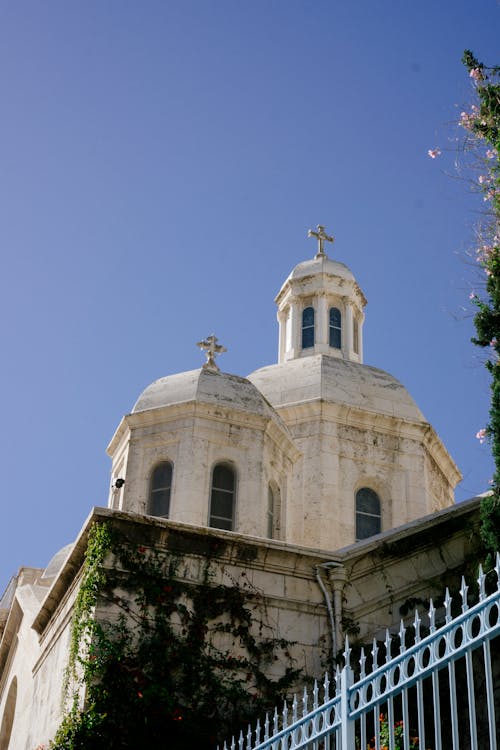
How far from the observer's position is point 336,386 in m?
21.9

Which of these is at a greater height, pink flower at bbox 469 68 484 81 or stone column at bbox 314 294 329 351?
stone column at bbox 314 294 329 351

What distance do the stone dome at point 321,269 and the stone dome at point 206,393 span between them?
704 centimetres

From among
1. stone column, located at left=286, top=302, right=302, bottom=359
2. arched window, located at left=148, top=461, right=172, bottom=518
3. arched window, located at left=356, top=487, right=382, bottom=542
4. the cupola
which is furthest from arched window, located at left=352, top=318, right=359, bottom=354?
arched window, located at left=148, top=461, right=172, bottom=518

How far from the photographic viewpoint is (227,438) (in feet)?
59.6

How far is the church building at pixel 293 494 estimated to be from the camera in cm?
1326

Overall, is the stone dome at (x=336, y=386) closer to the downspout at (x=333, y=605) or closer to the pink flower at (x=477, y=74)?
the downspout at (x=333, y=605)

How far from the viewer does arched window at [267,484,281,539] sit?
59.4ft

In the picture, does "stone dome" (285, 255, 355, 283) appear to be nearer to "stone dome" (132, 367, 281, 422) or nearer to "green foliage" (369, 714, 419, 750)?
"stone dome" (132, 367, 281, 422)

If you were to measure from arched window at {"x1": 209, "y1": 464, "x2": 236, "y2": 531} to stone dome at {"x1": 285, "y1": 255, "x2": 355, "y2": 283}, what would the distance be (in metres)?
8.86

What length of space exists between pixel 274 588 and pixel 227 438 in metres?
5.25

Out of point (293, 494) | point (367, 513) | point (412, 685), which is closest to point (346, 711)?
point (412, 685)

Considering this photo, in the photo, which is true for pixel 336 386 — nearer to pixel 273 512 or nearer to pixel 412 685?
pixel 273 512

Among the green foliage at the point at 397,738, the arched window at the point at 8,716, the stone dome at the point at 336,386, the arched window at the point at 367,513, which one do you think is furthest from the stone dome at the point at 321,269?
the green foliage at the point at 397,738

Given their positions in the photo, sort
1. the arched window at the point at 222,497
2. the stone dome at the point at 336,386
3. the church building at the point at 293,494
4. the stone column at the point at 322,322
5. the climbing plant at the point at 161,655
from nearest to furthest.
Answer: the climbing plant at the point at 161,655 → the church building at the point at 293,494 → the arched window at the point at 222,497 → the stone dome at the point at 336,386 → the stone column at the point at 322,322
